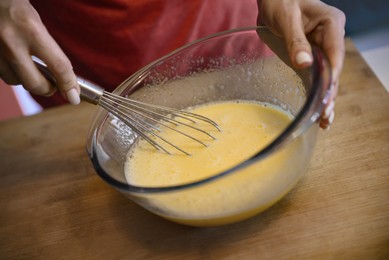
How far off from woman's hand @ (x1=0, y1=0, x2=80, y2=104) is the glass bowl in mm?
120

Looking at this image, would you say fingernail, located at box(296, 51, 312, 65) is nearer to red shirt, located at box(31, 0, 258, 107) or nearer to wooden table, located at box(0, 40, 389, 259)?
wooden table, located at box(0, 40, 389, 259)

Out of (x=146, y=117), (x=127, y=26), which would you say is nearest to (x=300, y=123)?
(x=146, y=117)

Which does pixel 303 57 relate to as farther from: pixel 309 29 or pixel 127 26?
pixel 127 26

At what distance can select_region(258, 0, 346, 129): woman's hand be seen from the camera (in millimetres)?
628

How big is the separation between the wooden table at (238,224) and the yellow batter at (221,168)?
6cm

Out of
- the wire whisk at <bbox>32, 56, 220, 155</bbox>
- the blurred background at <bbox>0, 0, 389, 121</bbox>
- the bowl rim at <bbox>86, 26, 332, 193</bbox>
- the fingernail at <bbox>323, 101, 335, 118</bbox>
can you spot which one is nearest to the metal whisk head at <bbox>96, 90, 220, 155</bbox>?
the wire whisk at <bbox>32, 56, 220, 155</bbox>

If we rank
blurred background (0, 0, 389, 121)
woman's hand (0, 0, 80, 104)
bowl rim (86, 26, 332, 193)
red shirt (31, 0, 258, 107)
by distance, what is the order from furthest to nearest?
blurred background (0, 0, 389, 121), red shirt (31, 0, 258, 107), woman's hand (0, 0, 80, 104), bowl rim (86, 26, 332, 193)

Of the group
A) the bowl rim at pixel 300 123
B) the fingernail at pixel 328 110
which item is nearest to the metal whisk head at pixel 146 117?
the bowl rim at pixel 300 123

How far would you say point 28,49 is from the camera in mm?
688

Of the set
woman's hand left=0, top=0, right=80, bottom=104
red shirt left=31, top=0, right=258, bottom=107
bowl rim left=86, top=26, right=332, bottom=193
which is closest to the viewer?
bowl rim left=86, top=26, right=332, bottom=193

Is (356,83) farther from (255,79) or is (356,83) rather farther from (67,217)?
(67,217)

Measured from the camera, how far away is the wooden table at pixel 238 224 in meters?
0.64

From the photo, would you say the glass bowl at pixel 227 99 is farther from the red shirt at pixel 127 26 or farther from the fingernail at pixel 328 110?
the red shirt at pixel 127 26

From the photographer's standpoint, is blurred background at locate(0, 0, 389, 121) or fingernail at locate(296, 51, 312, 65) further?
blurred background at locate(0, 0, 389, 121)
